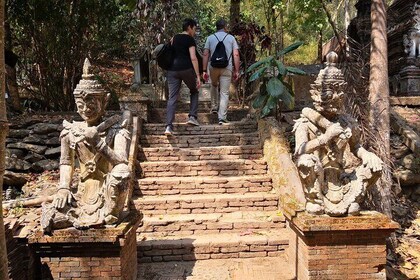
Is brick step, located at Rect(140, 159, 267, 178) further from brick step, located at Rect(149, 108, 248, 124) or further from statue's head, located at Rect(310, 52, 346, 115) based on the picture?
statue's head, located at Rect(310, 52, 346, 115)

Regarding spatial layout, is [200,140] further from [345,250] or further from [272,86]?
[345,250]

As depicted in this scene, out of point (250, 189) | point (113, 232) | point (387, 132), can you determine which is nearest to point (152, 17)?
point (250, 189)

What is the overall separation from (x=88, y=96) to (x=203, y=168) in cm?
287

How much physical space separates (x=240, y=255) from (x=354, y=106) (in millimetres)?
2829

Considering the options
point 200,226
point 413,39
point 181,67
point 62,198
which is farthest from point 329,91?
point 413,39

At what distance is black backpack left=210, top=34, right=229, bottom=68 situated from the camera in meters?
6.87

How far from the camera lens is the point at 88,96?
3.51m

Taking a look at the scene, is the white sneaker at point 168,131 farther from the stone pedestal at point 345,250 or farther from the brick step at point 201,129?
the stone pedestal at point 345,250

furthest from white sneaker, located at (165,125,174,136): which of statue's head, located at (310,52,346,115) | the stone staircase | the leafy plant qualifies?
statue's head, located at (310,52,346,115)

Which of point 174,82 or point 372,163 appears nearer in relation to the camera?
point 372,163

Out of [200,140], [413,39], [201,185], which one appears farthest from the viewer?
[413,39]

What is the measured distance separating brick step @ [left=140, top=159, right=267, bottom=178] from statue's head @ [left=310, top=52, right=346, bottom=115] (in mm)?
2519

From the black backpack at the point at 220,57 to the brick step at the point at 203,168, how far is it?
1862 millimetres

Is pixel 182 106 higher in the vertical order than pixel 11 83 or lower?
lower
